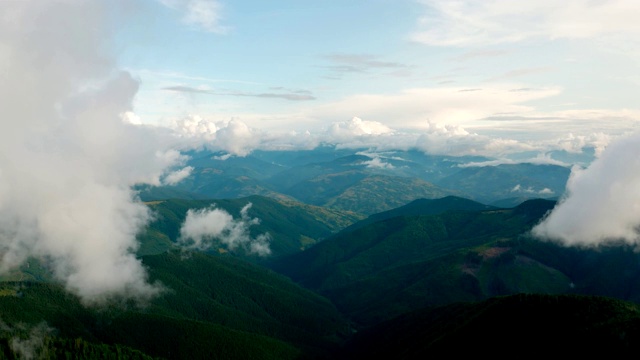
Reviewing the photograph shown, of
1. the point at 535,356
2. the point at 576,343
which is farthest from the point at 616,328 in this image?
the point at 535,356

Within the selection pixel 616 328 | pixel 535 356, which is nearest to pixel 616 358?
pixel 616 328

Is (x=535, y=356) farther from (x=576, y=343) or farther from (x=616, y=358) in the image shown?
(x=616, y=358)

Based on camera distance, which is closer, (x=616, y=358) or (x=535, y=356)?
(x=616, y=358)

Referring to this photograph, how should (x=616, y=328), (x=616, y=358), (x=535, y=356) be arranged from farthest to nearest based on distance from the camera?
(x=535, y=356) → (x=616, y=328) → (x=616, y=358)

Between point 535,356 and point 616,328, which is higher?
point 616,328

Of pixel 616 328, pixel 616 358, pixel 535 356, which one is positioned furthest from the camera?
pixel 535 356

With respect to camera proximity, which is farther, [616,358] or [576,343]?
[576,343]

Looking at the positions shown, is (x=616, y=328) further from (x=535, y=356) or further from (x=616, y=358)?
(x=535, y=356)

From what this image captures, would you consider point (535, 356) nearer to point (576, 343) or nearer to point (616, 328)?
point (576, 343)
